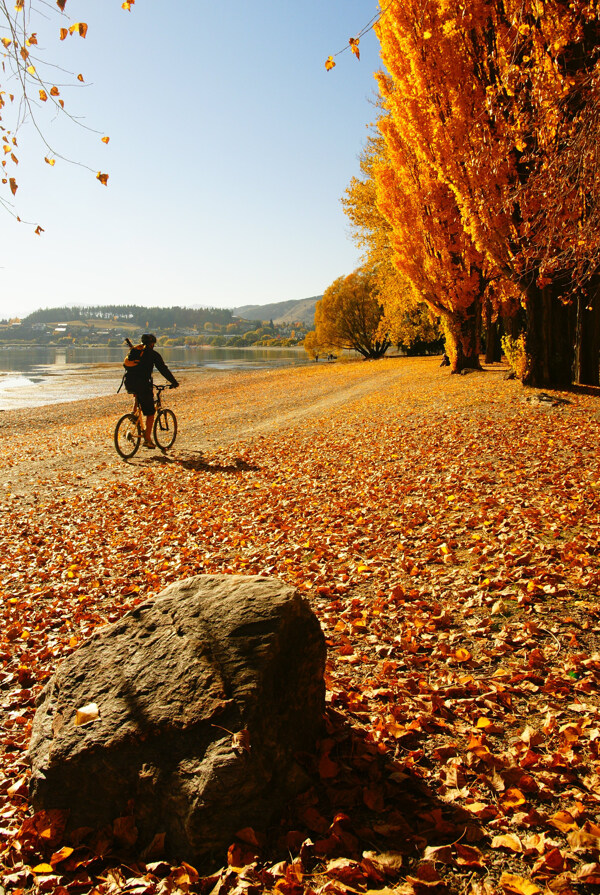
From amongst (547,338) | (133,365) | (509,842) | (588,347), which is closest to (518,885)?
(509,842)

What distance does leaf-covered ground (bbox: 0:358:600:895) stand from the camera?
2.29 metres

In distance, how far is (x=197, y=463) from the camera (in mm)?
11602

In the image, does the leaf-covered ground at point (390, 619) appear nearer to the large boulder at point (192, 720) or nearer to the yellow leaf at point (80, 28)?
the large boulder at point (192, 720)

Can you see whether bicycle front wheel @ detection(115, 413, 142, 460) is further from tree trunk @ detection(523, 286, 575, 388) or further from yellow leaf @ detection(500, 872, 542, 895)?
yellow leaf @ detection(500, 872, 542, 895)

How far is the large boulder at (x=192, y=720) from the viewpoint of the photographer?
2.38 m

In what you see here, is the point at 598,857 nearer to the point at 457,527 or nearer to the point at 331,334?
the point at 457,527

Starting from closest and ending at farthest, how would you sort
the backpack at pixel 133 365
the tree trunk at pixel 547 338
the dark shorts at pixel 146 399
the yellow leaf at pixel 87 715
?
the yellow leaf at pixel 87 715 < the backpack at pixel 133 365 < the dark shorts at pixel 146 399 < the tree trunk at pixel 547 338

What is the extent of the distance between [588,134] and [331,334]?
44306 mm

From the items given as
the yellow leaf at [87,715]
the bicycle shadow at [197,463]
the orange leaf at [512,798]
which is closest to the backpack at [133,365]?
the bicycle shadow at [197,463]

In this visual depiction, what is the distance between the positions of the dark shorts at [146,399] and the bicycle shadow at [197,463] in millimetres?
1142

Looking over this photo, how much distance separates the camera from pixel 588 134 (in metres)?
5.81

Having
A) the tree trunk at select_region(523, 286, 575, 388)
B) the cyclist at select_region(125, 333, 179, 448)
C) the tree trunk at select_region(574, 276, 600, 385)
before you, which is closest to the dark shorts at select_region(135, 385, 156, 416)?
the cyclist at select_region(125, 333, 179, 448)

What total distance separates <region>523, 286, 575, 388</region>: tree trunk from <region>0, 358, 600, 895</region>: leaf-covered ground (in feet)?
3.65

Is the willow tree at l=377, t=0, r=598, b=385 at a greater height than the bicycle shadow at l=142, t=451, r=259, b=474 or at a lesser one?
greater
